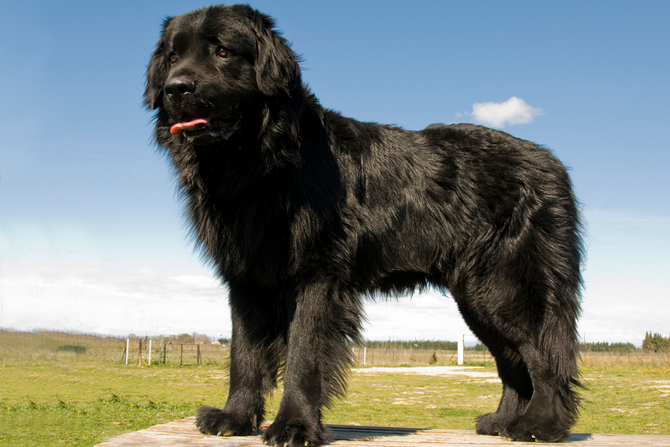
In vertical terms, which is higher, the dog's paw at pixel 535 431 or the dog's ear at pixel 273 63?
the dog's ear at pixel 273 63

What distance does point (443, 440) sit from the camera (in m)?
3.05

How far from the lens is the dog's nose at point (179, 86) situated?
8.49ft

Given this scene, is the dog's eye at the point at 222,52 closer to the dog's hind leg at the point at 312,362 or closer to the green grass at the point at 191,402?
the dog's hind leg at the point at 312,362

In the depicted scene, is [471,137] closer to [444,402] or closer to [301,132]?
[301,132]

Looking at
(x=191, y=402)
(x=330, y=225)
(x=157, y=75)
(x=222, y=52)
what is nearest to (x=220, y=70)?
(x=222, y=52)

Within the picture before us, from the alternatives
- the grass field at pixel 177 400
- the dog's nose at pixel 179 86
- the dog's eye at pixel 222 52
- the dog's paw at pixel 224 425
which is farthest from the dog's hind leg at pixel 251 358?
the grass field at pixel 177 400

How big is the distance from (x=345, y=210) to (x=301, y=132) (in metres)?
0.51

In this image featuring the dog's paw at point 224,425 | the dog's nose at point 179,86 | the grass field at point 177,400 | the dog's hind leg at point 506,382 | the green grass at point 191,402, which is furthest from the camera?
the green grass at point 191,402

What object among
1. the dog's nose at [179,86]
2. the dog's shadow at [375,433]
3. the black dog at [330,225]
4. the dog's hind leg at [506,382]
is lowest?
the dog's shadow at [375,433]

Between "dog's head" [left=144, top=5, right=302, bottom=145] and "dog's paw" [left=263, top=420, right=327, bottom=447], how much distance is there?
1.49 metres

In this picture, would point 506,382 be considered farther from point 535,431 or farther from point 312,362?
point 312,362

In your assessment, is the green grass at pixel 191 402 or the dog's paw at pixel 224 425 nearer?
the dog's paw at pixel 224 425

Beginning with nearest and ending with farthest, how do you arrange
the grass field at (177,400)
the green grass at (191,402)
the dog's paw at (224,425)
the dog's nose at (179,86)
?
the dog's nose at (179,86) < the dog's paw at (224,425) < the grass field at (177,400) < the green grass at (191,402)

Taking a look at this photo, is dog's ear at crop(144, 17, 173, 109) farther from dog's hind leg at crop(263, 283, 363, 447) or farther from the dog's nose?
dog's hind leg at crop(263, 283, 363, 447)
